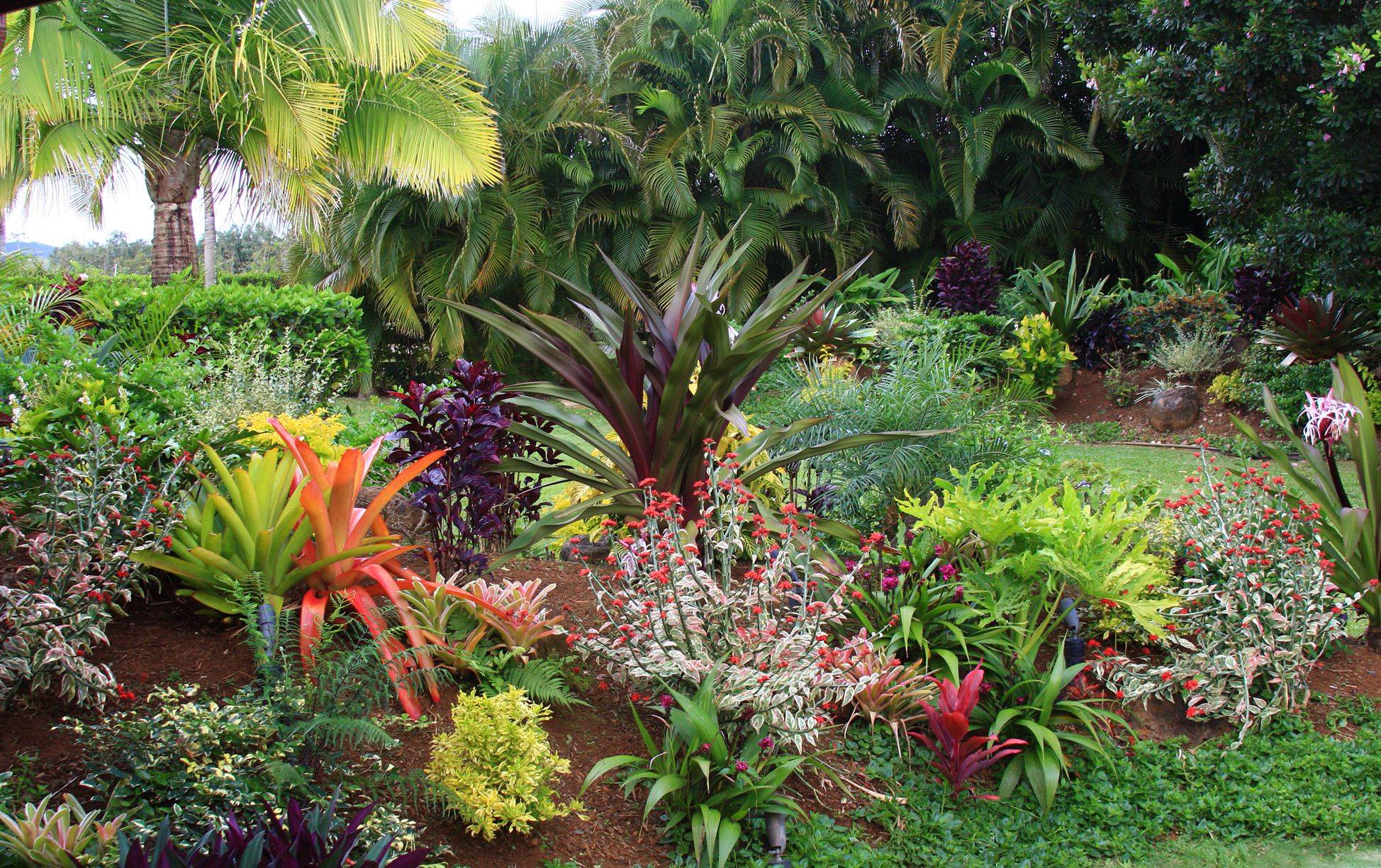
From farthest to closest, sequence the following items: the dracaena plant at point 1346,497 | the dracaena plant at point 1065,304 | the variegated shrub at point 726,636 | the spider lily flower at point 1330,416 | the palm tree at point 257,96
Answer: the dracaena plant at point 1065,304, the palm tree at point 257,96, the spider lily flower at point 1330,416, the dracaena plant at point 1346,497, the variegated shrub at point 726,636

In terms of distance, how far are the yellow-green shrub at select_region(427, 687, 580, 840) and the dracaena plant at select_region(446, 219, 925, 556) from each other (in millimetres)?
1165

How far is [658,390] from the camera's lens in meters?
4.23

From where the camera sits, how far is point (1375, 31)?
23.2 feet

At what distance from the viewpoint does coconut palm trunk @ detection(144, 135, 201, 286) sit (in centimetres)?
1013

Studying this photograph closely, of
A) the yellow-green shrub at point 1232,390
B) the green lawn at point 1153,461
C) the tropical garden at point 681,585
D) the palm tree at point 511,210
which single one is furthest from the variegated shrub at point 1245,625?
the palm tree at point 511,210

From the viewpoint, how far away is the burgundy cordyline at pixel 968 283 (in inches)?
469

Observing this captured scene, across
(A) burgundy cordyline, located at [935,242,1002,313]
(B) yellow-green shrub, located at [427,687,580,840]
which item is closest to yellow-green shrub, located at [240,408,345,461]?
(B) yellow-green shrub, located at [427,687,580,840]

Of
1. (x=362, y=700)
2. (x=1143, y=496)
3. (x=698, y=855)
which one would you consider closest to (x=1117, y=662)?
(x=1143, y=496)

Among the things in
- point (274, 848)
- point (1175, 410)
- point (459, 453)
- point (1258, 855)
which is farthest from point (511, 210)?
point (274, 848)

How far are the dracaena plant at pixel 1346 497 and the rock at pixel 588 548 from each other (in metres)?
3.11

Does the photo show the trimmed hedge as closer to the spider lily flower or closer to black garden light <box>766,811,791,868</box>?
black garden light <box>766,811,791,868</box>

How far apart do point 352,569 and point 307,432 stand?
1519 mm

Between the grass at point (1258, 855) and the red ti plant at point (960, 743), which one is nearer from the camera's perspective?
the grass at point (1258, 855)

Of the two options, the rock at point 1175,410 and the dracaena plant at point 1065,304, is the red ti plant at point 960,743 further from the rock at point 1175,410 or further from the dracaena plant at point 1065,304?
the dracaena plant at point 1065,304
